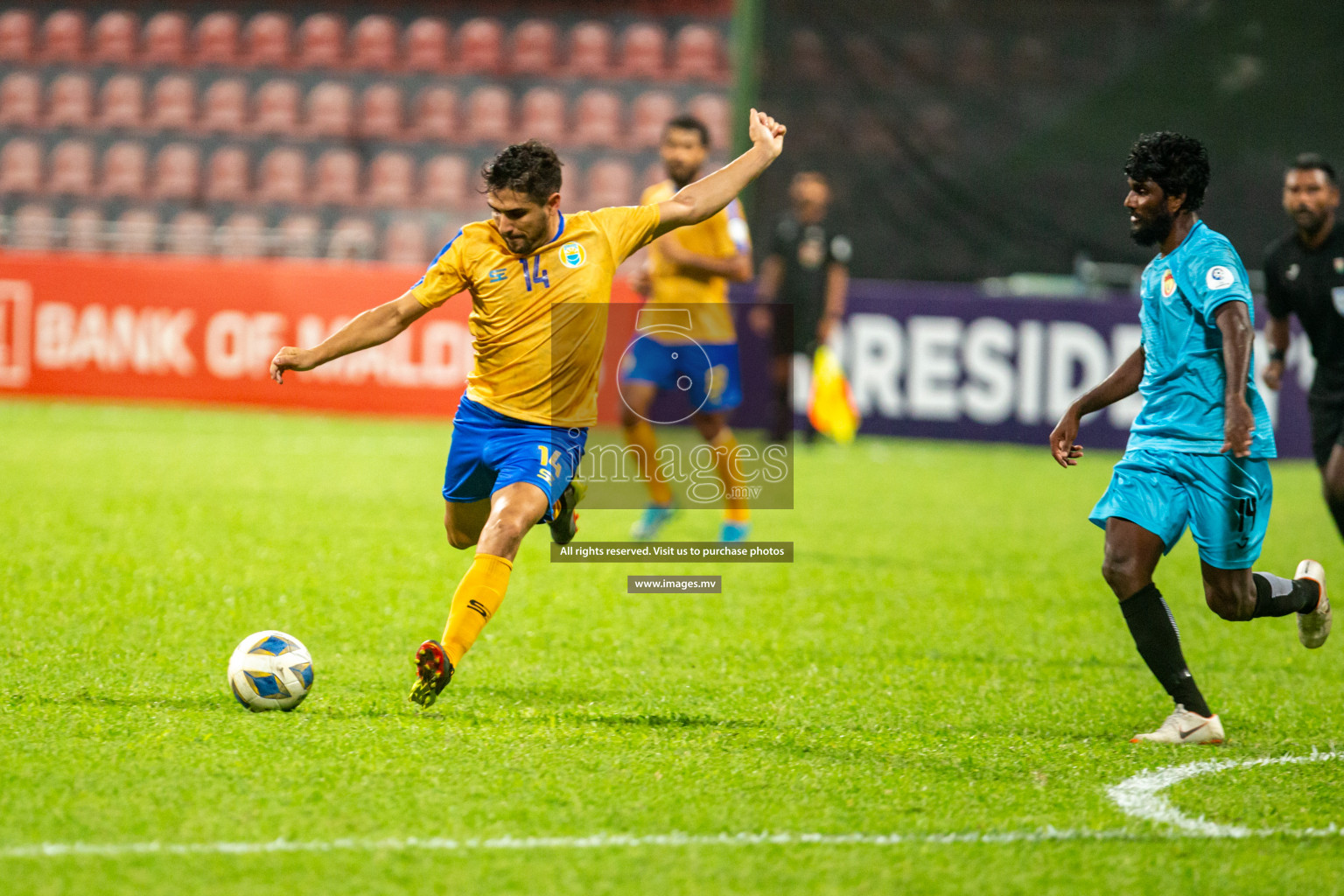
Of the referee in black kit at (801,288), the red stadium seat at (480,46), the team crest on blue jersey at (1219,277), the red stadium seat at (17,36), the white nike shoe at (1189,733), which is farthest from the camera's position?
the red stadium seat at (17,36)

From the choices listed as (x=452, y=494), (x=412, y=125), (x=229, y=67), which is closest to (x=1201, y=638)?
(x=452, y=494)

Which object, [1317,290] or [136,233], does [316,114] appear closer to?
[136,233]

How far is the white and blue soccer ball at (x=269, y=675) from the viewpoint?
4.68 metres

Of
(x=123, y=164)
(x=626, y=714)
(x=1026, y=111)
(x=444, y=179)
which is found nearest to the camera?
(x=626, y=714)

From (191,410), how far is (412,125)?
5147 millimetres

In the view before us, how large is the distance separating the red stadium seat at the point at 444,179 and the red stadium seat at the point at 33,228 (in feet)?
14.1

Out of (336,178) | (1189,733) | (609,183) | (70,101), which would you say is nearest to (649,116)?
(609,183)

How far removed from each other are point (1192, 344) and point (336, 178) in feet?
49.6

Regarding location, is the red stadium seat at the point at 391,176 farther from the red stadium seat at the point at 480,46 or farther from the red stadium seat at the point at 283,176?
the red stadium seat at the point at 480,46

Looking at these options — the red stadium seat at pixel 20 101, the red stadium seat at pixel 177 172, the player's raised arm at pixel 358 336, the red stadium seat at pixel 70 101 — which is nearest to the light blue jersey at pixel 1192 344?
the player's raised arm at pixel 358 336

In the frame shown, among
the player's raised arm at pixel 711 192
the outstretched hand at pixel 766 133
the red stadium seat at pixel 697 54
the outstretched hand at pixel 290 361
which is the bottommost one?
the outstretched hand at pixel 290 361

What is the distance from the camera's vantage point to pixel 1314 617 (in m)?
5.32

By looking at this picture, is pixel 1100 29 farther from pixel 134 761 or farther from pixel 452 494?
pixel 134 761

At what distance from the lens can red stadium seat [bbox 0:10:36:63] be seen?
19406mm
